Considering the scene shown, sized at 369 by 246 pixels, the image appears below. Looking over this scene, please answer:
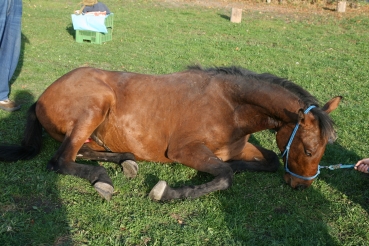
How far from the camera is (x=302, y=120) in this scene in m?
3.90

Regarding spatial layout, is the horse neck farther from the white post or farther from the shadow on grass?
the white post

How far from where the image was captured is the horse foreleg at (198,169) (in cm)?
396

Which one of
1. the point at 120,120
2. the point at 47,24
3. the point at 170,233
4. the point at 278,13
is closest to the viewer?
the point at 170,233

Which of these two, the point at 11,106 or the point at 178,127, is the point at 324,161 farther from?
the point at 11,106

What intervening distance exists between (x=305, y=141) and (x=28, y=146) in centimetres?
340

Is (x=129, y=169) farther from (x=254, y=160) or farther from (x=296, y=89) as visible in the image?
(x=296, y=89)

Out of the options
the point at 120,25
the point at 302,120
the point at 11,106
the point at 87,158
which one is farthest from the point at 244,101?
the point at 120,25

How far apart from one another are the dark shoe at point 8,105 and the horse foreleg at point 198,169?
127 inches

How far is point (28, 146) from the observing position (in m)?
4.83

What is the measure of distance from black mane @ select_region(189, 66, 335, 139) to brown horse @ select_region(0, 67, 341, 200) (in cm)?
1

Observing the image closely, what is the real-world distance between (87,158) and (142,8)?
15.8 meters

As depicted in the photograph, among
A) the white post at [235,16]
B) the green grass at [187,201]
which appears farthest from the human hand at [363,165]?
the white post at [235,16]

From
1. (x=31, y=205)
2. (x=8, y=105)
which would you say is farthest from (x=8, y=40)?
(x=31, y=205)

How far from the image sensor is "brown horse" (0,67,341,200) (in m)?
4.12
